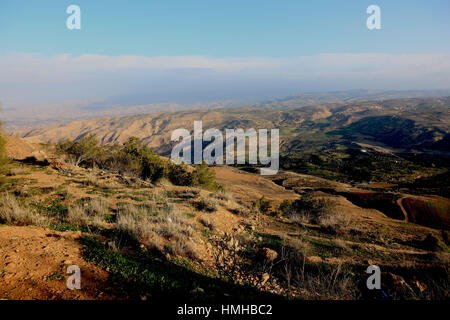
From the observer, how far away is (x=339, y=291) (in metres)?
4.70

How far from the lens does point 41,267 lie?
11.9ft

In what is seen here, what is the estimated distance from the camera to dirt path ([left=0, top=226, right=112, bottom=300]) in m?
3.09

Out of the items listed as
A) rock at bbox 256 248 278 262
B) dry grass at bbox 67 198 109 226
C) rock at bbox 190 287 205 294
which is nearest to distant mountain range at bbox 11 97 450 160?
dry grass at bbox 67 198 109 226

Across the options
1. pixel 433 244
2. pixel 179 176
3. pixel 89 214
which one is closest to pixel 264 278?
pixel 89 214

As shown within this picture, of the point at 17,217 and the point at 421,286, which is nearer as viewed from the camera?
the point at 421,286

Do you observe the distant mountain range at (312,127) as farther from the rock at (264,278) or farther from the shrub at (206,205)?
the rock at (264,278)

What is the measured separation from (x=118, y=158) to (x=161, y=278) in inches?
656

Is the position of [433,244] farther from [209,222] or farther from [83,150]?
[83,150]

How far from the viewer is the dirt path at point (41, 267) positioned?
3.09m

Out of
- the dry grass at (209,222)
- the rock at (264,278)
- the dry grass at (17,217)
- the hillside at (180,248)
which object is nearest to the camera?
the hillside at (180,248)

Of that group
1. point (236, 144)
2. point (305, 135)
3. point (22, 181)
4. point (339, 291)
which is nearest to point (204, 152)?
point (236, 144)

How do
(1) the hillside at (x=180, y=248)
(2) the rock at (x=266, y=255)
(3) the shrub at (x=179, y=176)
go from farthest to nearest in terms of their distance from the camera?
(3) the shrub at (x=179, y=176)
(2) the rock at (x=266, y=255)
(1) the hillside at (x=180, y=248)

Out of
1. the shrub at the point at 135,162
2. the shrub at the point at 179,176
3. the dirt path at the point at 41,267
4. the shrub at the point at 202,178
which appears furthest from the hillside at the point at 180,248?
the shrub at the point at 202,178
